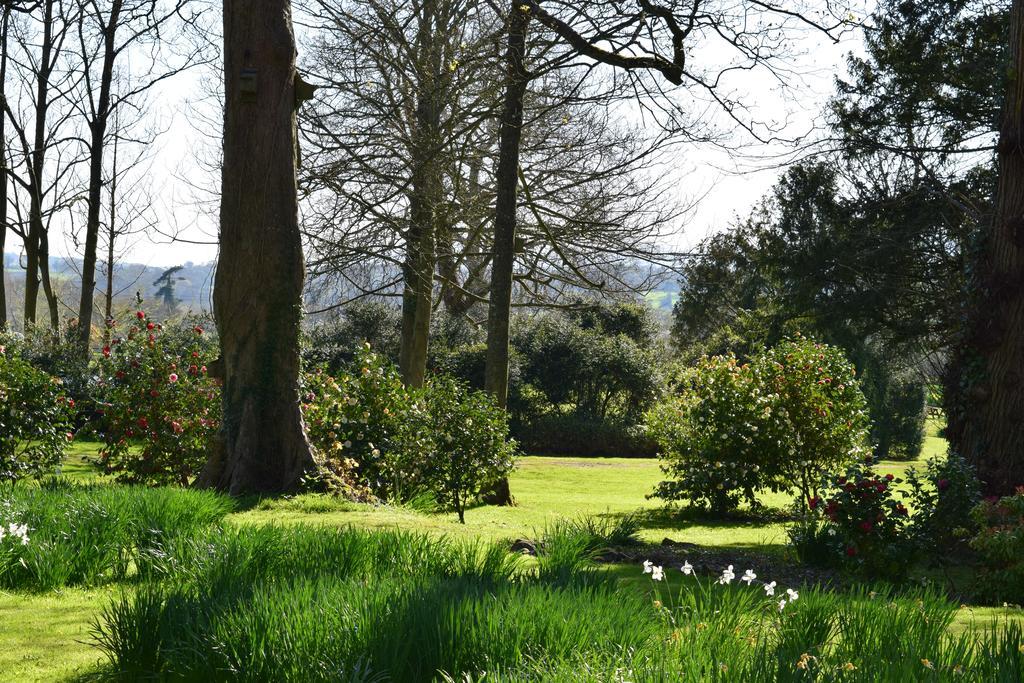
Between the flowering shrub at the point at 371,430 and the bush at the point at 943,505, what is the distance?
5.86 m

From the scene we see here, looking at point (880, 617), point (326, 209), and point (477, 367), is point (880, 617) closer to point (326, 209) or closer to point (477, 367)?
point (326, 209)

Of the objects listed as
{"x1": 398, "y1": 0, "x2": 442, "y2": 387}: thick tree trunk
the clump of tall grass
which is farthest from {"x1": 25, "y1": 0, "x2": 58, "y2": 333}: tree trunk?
the clump of tall grass

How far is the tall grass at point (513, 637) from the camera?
3.09m

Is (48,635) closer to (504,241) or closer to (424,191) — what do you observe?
(504,241)

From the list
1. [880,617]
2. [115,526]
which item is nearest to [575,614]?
[880,617]

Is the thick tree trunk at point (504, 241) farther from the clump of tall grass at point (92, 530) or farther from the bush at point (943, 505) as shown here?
the clump of tall grass at point (92, 530)

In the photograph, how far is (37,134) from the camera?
85.0ft

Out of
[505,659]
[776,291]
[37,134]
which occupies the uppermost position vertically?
[37,134]

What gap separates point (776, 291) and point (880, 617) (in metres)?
18.2

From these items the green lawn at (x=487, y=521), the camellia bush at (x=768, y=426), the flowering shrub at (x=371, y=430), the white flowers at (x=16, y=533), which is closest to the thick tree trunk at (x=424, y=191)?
the flowering shrub at (x=371, y=430)

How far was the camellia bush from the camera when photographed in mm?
14609

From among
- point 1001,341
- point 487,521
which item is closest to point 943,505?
point 1001,341

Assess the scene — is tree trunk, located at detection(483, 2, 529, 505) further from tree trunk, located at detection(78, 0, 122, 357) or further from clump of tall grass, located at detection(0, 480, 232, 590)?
tree trunk, located at detection(78, 0, 122, 357)

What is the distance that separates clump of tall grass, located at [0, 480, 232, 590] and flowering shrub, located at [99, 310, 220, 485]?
5660 millimetres
